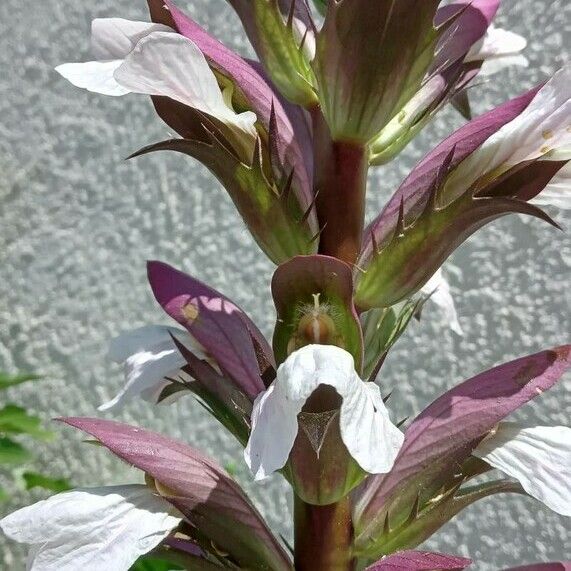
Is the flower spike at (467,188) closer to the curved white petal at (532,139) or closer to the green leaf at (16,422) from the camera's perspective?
the curved white petal at (532,139)

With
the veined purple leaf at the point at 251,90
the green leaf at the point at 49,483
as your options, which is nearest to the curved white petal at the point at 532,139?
the veined purple leaf at the point at 251,90

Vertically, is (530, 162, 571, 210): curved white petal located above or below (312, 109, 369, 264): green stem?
below

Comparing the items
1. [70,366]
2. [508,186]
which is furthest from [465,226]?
[70,366]

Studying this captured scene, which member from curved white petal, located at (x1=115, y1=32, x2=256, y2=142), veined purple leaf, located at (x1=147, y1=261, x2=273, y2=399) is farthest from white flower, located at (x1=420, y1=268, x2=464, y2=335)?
curved white petal, located at (x1=115, y1=32, x2=256, y2=142)

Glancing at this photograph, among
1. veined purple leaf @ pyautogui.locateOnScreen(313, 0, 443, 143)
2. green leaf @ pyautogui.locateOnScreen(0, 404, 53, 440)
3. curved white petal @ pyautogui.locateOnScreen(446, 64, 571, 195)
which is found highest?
veined purple leaf @ pyautogui.locateOnScreen(313, 0, 443, 143)

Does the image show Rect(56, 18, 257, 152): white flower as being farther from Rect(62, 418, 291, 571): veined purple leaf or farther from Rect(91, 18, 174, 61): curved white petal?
Rect(62, 418, 291, 571): veined purple leaf

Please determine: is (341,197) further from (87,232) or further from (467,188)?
(87,232)

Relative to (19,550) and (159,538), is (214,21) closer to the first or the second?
(19,550)
